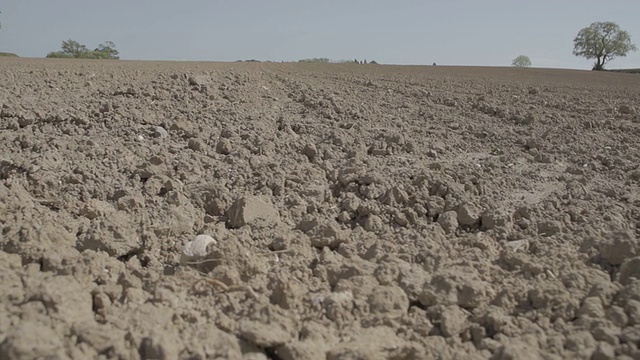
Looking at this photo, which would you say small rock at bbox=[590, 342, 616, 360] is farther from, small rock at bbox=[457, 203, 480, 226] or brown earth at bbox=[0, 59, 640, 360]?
small rock at bbox=[457, 203, 480, 226]

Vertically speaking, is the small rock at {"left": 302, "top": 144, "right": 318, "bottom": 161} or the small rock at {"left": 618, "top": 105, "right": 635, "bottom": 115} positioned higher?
the small rock at {"left": 618, "top": 105, "right": 635, "bottom": 115}

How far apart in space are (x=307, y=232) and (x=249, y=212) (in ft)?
1.35

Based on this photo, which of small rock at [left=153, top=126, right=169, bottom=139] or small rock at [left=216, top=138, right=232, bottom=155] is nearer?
small rock at [left=216, top=138, right=232, bottom=155]

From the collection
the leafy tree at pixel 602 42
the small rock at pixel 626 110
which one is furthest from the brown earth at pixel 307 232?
the leafy tree at pixel 602 42

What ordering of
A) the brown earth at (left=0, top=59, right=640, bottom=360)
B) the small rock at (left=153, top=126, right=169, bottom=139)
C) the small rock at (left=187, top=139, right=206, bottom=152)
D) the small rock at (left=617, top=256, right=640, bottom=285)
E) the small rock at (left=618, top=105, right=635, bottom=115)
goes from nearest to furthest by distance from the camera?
the brown earth at (left=0, top=59, right=640, bottom=360) → the small rock at (left=617, top=256, right=640, bottom=285) → the small rock at (left=187, top=139, right=206, bottom=152) → the small rock at (left=153, top=126, right=169, bottom=139) → the small rock at (left=618, top=105, right=635, bottom=115)

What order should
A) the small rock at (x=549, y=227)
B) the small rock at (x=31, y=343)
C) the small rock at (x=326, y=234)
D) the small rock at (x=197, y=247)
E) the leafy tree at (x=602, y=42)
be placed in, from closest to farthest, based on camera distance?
the small rock at (x=31, y=343)
the small rock at (x=197, y=247)
the small rock at (x=326, y=234)
the small rock at (x=549, y=227)
the leafy tree at (x=602, y=42)

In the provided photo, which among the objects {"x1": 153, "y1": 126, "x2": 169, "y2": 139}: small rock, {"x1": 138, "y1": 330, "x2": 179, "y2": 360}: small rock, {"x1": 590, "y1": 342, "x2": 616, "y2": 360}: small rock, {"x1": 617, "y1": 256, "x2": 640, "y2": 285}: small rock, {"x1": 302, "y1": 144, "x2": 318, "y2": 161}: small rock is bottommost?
{"x1": 138, "y1": 330, "x2": 179, "y2": 360}: small rock

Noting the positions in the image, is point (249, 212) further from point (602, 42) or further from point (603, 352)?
point (602, 42)

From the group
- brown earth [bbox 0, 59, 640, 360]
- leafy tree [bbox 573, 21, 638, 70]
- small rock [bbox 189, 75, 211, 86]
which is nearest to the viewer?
brown earth [bbox 0, 59, 640, 360]

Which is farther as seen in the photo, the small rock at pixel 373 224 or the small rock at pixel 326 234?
the small rock at pixel 373 224

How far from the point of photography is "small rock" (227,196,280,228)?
3338 mm

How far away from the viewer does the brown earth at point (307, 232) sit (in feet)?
7.29

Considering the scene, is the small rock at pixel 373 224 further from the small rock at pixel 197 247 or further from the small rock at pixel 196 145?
the small rock at pixel 196 145

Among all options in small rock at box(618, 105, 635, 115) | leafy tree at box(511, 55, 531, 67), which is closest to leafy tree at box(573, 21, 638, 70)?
leafy tree at box(511, 55, 531, 67)
